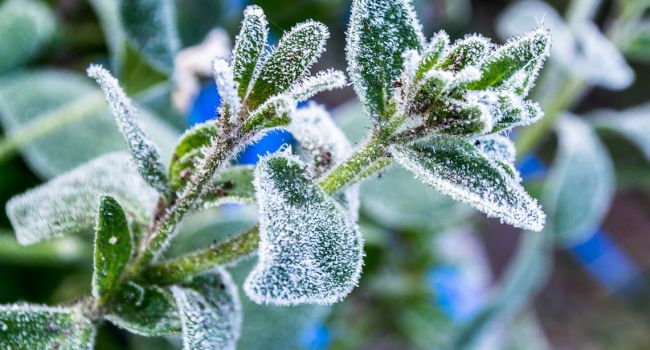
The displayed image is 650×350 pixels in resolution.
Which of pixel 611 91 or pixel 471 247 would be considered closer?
pixel 471 247

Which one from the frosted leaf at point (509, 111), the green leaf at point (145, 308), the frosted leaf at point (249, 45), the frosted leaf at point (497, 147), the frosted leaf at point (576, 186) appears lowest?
the frosted leaf at point (576, 186)

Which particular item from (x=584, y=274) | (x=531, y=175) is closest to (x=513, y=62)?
(x=531, y=175)

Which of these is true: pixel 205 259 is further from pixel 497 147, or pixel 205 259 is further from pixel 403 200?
pixel 403 200

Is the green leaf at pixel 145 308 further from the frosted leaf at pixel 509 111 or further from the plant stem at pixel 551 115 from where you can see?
the plant stem at pixel 551 115

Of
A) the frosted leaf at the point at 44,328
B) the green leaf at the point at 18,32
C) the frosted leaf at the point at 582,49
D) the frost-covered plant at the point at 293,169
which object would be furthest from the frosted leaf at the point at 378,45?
the green leaf at the point at 18,32

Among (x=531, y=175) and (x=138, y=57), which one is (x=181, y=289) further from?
(x=531, y=175)
